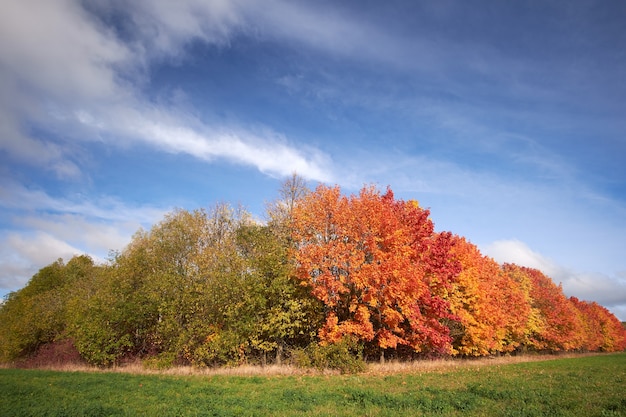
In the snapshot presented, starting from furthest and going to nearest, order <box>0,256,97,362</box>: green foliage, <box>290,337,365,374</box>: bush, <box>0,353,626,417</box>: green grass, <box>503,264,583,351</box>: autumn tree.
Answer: <box>503,264,583,351</box>: autumn tree < <box>0,256,97,362</box>: green foliage < <box>290,337,365,374</box>: bush < <box>0,353,626,417</box>: green grass

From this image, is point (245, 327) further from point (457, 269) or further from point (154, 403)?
point (457, 269)

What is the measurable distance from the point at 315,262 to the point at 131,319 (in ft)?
57.5

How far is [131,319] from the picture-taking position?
1204 inches

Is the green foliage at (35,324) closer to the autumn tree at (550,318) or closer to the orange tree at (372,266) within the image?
the orange tree at (372,266)

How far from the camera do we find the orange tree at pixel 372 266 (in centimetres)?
2583

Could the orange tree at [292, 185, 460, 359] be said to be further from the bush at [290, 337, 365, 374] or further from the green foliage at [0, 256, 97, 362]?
the green foliage at [0, 256, 97, 362]

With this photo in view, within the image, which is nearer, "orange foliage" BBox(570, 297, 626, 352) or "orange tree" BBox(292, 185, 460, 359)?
"orange tree" BBox(292, 185, 460, 359)

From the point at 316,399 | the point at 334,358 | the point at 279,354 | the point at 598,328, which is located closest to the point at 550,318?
the point at 598,328

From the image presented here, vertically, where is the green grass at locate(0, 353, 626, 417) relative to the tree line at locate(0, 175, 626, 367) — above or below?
below

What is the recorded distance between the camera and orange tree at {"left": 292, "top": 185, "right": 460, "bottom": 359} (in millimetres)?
25828

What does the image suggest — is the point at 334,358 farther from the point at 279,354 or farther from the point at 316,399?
the point at 316,399

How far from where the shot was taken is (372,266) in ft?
83.6

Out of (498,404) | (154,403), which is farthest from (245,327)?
(498,404)

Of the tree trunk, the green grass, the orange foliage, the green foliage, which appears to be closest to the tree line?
the tree trunk
